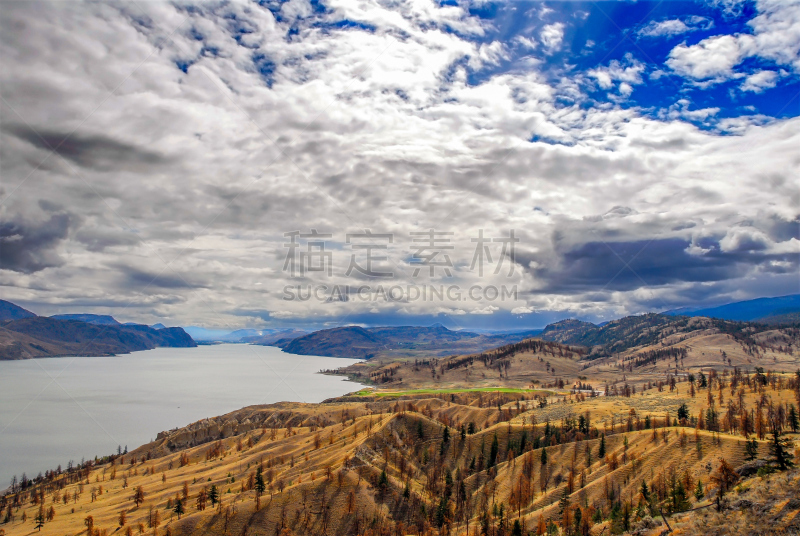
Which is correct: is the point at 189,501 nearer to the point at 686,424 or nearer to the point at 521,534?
the point at 521,534

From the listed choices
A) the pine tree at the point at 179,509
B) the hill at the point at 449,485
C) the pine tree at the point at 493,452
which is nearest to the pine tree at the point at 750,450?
the hill at the point at 449,485

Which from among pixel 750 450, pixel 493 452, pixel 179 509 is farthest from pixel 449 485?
pixel 750 450

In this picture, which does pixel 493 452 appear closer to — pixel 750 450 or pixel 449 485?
pixel 449 485

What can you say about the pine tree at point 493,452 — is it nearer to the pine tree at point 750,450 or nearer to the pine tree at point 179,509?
the pine tree at point 750,450

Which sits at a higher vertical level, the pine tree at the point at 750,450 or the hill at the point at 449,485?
the pine tree at the point at 750,450

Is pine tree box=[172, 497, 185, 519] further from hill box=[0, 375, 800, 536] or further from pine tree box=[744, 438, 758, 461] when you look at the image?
pine tree box=[744, 438, 758, 461]

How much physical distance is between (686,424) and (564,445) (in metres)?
37.1

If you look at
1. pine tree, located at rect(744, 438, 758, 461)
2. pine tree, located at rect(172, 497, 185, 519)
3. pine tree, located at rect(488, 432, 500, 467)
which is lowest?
pine tree, located at rect(172, 497, 185, 519)

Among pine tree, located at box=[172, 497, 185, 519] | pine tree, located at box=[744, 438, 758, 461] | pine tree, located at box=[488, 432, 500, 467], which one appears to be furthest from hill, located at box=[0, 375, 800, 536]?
pine tree, located at box=[744, 438, 758, 461]

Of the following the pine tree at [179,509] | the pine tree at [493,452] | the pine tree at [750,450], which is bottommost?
the pine tree at [179,509]

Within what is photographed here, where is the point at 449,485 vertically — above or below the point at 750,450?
below

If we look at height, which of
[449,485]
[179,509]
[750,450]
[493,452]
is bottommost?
[449,485]

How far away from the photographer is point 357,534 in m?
96.4

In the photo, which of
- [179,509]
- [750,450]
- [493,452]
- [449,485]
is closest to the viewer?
[750,450]
